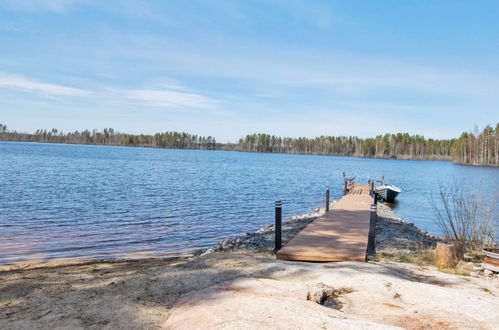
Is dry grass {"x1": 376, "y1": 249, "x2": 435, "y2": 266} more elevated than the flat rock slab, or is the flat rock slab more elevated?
the flat rock slab

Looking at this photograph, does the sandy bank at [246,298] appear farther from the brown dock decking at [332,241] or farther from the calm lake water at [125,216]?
the calm lake water at [125,216]

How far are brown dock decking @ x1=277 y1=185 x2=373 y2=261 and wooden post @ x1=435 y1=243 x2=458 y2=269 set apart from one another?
177 cm

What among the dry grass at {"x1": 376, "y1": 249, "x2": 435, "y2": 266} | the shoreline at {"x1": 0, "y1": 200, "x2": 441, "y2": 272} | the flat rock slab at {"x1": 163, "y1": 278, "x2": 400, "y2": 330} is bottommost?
the shoreline at {"x1": 0, "y1": 200, "x2": 441, "y2": 272}

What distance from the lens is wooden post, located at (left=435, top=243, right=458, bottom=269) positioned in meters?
9.03

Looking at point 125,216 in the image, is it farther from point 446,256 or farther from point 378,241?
point 446,256

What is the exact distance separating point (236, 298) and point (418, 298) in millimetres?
3037

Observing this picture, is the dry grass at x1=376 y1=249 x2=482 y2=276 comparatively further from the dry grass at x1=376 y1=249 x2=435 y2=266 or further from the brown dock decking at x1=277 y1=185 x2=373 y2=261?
the brown dock decking at x1=277 y1=185 x2=373 y2=261

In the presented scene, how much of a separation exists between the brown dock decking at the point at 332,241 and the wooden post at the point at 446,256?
177 cm

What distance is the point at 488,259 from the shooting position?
8.94m

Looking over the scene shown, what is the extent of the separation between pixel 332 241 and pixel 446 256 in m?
2.88

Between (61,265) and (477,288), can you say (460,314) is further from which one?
(61,265)

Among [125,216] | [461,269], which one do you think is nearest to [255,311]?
[461,269]

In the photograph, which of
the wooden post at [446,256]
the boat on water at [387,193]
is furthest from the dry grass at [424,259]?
the boat on water at [387,193]

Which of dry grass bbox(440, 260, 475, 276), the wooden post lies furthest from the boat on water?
the wooden post
